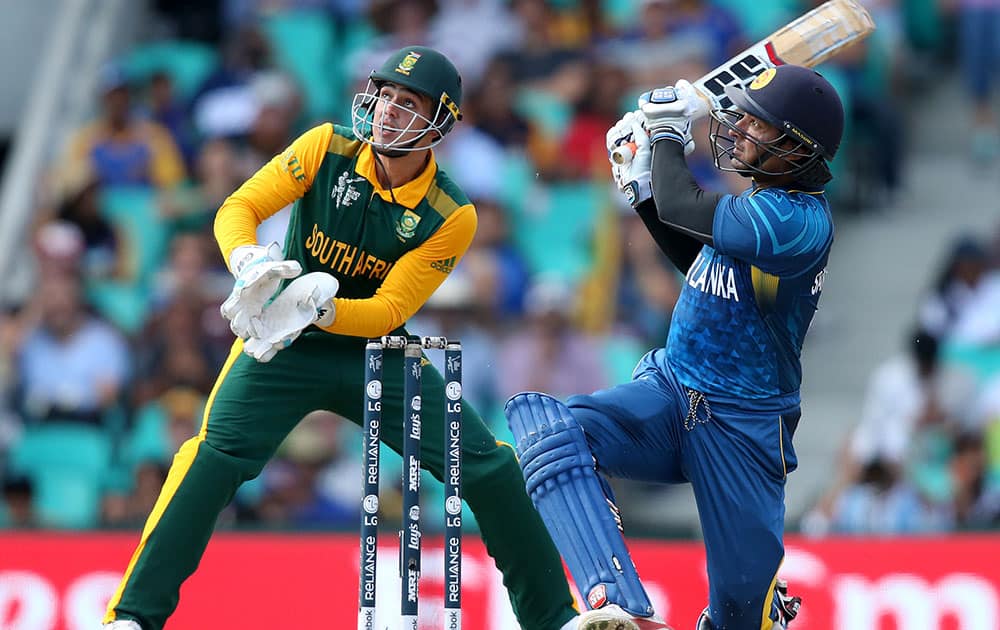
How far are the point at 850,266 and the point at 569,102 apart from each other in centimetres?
216

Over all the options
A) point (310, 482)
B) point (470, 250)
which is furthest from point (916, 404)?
point (310, 482)

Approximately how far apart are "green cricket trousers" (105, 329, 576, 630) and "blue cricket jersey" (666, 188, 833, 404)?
812 millimetres

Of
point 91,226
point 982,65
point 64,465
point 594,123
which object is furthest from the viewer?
point 982,65

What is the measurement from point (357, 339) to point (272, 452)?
1.56ft

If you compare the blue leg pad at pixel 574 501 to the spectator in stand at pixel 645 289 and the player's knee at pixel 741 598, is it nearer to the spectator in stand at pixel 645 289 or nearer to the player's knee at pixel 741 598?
the player's knee at pixel 741 598

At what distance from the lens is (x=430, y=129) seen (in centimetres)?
557

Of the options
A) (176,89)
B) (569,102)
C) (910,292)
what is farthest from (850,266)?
(176,89)

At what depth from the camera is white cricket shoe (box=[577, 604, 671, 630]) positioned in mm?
4652

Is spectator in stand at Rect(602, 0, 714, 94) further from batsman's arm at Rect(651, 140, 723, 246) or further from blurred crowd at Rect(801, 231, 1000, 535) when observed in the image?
batsman's arm at Rect(651, 140, 723, 246)

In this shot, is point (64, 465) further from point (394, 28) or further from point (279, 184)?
point (279, 184)

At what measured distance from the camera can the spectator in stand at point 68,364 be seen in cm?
977

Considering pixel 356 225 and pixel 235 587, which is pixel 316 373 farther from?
pixel 235 587

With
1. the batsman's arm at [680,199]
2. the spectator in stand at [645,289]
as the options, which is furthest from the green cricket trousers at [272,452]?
the spectator in stand at [645,289]

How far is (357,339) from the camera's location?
5.70 metres
